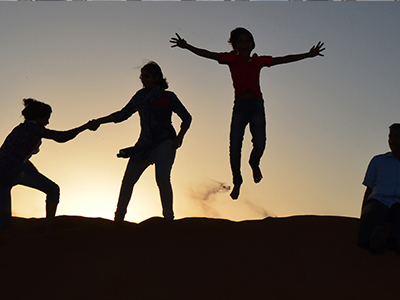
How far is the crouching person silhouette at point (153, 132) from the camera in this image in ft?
21.7

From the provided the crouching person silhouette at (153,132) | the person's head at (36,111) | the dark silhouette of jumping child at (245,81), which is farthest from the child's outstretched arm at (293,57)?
the person's head at (36,111)

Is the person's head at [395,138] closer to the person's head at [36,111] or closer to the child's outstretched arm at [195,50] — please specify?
the child's outstretched arm at [195,50]

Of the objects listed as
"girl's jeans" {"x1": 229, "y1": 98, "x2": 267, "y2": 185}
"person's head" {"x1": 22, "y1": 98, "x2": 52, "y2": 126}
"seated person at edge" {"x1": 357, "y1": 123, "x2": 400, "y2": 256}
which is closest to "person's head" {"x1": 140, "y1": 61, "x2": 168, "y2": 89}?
"girl's jeans" {"x1": 229, "y1": 98, "x2": 267, "y2": 185}

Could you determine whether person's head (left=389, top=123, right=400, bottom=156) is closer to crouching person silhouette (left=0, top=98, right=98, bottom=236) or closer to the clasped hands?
the clasped hands

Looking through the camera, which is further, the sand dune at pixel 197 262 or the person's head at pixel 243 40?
the person's head at pixel 243 40

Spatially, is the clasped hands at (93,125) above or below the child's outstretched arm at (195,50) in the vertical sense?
below

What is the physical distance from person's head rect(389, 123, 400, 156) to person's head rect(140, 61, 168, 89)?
10.4 feet

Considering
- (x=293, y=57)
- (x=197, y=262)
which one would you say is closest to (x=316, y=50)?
(x=293, y=57)

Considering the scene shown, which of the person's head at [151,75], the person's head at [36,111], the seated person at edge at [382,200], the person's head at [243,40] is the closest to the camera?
the seated person at edge at [382,200]

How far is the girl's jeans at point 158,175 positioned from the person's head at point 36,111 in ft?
4.39

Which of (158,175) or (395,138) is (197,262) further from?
(395,138)

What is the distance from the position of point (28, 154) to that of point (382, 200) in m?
4.42

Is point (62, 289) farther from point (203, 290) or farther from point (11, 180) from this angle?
point (11, 180)

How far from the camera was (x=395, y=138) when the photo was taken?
18.9ft
